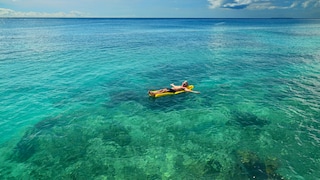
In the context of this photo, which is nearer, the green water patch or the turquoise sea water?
the turquoise sea water

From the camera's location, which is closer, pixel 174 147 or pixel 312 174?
pixel 312 174

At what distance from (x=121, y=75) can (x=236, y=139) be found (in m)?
18.8

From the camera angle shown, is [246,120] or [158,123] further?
[246,120]

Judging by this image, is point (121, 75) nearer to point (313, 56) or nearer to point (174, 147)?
point (174, 147)

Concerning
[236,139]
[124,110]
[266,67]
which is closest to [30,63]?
[124,110]

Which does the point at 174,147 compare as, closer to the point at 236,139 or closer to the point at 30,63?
the point at 236,139

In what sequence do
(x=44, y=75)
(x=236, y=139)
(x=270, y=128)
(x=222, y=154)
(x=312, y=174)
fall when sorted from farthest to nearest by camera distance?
(x=44, y=75), (x=270, y=128), (x=236, y=139), (x=222, y=154), (x=312, y=174)

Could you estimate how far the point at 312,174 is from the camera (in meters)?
13.1

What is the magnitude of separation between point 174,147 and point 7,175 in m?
9.76

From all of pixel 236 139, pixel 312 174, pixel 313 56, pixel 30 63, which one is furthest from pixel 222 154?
pixel 313 56

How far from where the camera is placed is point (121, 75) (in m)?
31.3

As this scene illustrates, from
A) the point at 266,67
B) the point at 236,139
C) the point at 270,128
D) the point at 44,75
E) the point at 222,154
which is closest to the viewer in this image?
the point at 222,154

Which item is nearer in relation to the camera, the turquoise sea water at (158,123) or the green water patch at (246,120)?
the turquoise sea water at (158,123)

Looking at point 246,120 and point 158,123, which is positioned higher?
point 246,120
